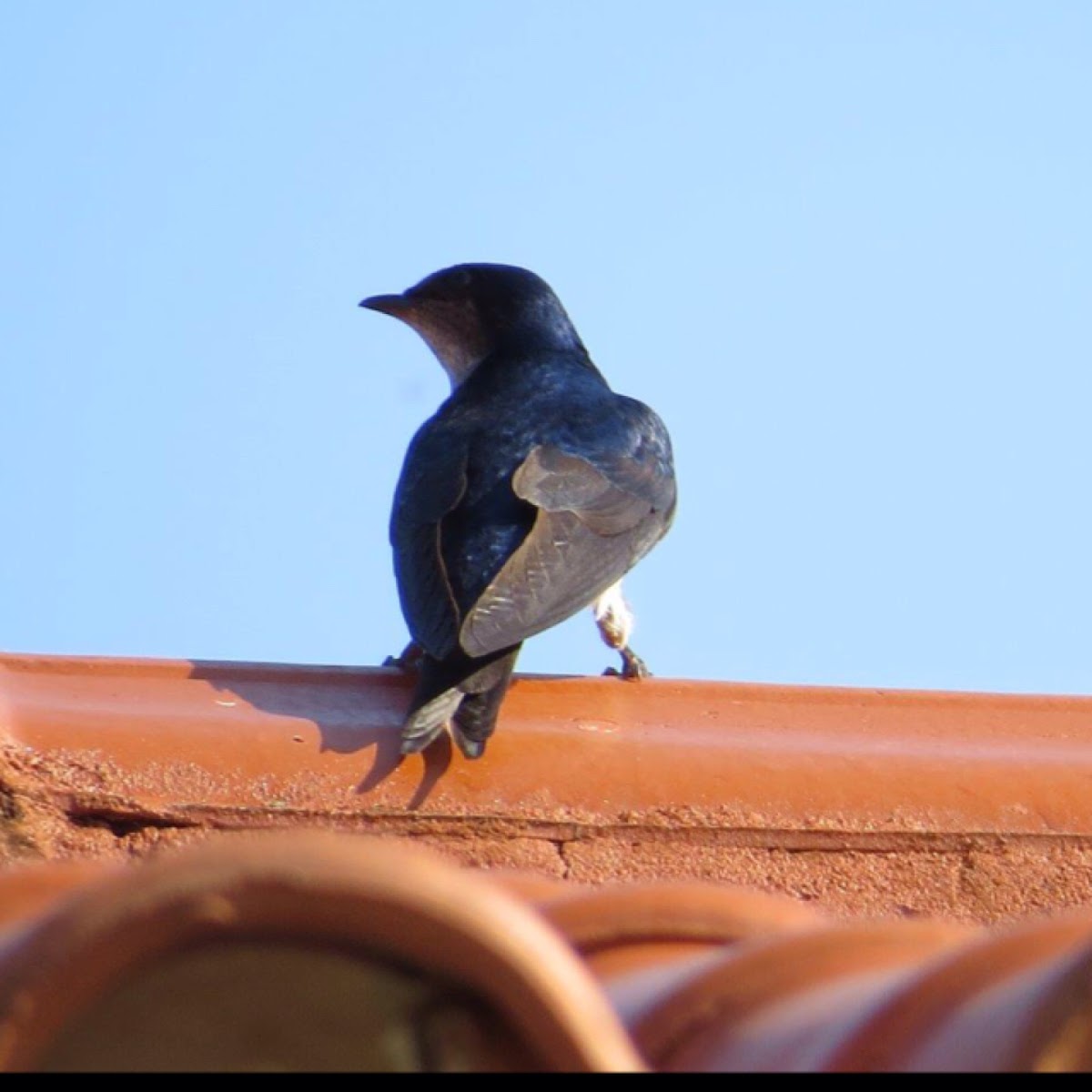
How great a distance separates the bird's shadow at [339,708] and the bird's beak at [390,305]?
9.10ft

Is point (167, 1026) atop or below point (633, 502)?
atop

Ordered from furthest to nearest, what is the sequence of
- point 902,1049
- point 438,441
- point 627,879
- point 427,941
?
point 438,441 < point 627,879 < point 902,1049 < point 427,941

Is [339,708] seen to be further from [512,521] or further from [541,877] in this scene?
[541,877]

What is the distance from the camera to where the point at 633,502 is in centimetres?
483

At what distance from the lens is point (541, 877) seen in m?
1.80

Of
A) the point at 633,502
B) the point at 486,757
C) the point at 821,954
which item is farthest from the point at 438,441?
the point at 821,954

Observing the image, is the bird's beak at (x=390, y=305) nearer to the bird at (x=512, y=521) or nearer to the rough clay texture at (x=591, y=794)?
the bird at (x=512, y=521)

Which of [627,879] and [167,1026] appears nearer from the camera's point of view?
[167,1026]

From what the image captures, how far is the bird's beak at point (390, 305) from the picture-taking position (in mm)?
6410

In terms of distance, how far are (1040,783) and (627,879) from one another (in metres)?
0.63

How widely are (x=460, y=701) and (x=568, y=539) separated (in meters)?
1.05

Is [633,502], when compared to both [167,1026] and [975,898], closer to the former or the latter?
[975,898]

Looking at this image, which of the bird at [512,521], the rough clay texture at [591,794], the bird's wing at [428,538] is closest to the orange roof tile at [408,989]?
the rough clay texture at [591,794]

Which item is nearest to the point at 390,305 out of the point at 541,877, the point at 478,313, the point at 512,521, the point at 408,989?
the point at 478,313
